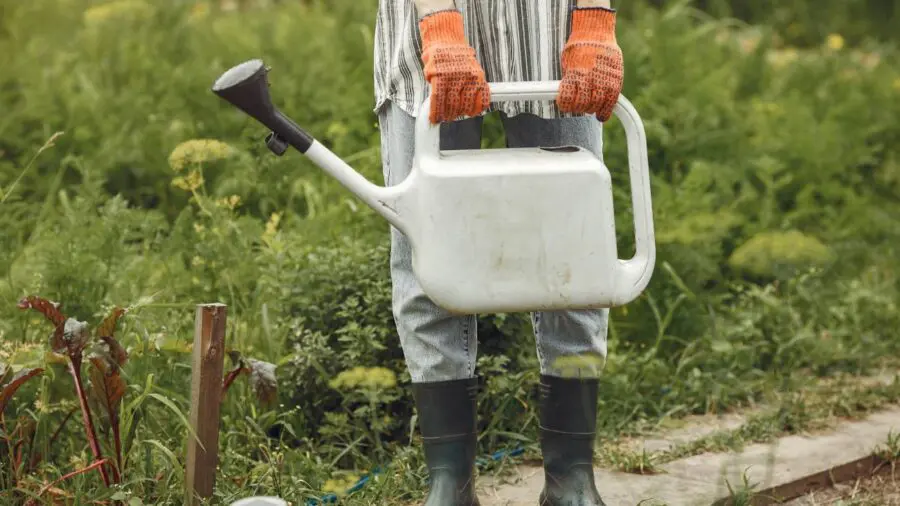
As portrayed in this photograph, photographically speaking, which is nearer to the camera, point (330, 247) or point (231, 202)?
point (231, 202)

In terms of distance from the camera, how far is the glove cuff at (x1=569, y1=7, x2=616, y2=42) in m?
2.02

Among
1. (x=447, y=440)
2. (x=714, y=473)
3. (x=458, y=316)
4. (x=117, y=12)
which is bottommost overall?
(x=714, y=473)

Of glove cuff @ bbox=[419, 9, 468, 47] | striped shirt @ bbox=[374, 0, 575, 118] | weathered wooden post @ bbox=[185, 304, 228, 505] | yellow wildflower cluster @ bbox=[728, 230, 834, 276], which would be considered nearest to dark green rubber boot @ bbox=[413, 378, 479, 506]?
weathered wooden post @ bbox=[185, 304, 228, 505]

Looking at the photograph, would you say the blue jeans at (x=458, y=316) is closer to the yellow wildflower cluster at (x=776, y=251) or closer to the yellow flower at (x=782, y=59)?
the yellow wildflower cluster at (x=776, y=251)

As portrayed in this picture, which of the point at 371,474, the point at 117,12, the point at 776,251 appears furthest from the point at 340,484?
the point at 117,12

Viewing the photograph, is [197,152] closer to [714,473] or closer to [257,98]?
[257,98]

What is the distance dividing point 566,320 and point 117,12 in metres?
2.73

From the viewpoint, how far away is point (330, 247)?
3.01 m

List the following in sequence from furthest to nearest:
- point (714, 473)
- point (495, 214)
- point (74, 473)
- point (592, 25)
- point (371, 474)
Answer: point (714, 473) → point (371, 474) → point (74, 473) → point (592, 25) → point (495, 214)

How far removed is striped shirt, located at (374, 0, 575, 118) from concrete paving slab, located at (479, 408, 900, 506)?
0.80 m

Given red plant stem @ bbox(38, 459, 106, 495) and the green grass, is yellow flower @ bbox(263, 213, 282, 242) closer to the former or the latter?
the green grass

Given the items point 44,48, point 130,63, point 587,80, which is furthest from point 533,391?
point 44,48

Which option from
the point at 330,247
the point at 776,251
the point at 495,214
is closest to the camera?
the point at 495,214

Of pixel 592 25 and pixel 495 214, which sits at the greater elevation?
pixel 592 25
